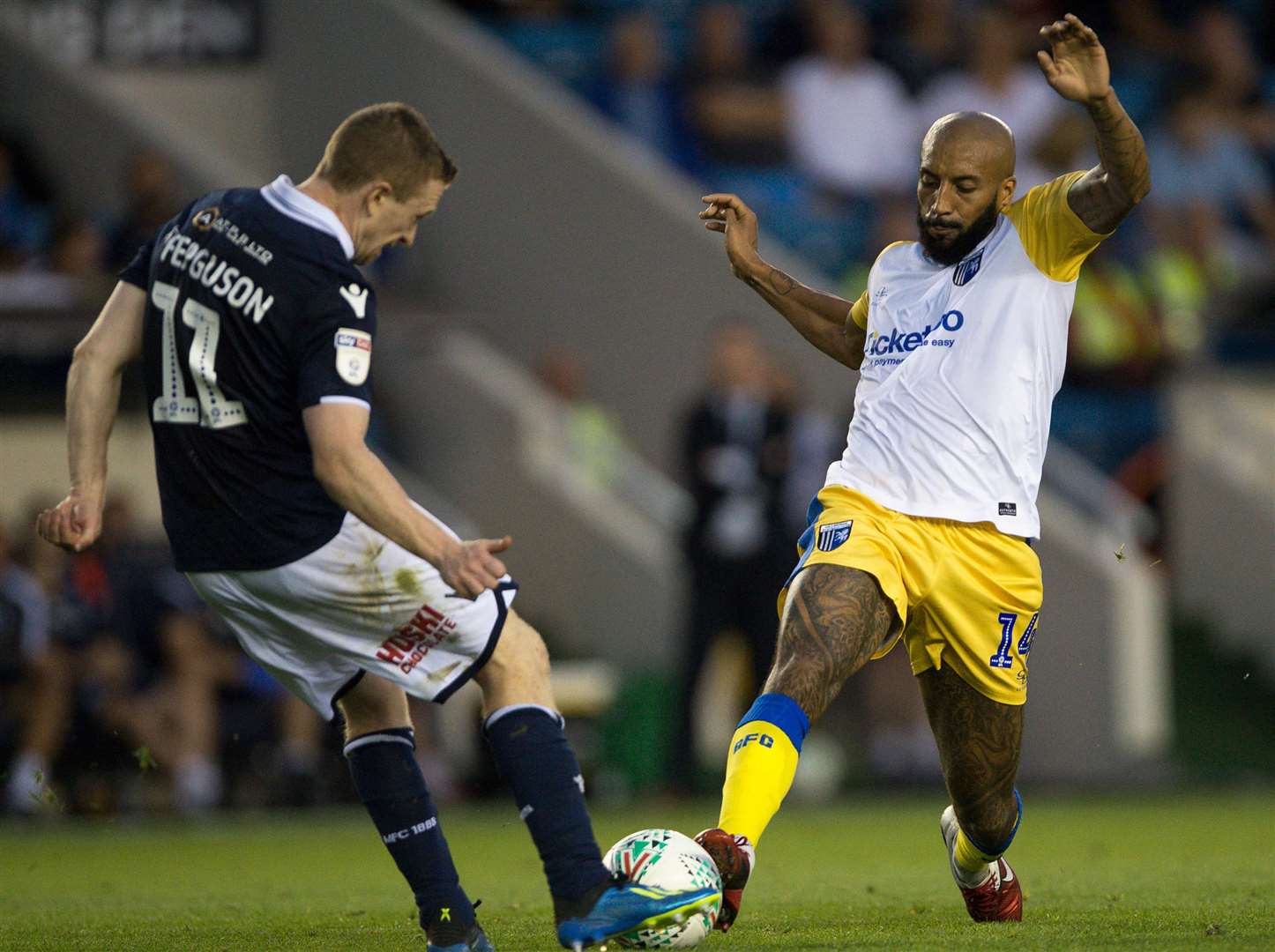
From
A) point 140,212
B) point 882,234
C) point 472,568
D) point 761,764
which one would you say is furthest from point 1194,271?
point 472,568

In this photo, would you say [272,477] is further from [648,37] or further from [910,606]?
[648,37]

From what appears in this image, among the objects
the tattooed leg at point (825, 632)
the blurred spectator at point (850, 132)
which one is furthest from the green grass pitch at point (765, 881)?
the blurred spectator at point (850, 132)

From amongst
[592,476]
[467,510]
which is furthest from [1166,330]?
[467,510]

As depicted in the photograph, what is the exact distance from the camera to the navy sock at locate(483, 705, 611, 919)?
5.23 metres

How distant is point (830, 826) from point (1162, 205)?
719cm

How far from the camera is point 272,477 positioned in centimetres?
536

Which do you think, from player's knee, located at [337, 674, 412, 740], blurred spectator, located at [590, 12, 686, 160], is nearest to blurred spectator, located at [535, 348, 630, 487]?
blurred spectator, located at [590, 12, 686, 160]

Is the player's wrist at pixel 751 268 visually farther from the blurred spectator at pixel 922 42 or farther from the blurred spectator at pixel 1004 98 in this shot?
the blurred spectator at pixel 922 42

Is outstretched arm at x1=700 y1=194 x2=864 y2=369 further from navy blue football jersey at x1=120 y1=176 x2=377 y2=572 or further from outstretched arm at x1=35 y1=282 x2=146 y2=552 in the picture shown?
outstretched arm at x1=35 y1=282 x2=146 y2=552

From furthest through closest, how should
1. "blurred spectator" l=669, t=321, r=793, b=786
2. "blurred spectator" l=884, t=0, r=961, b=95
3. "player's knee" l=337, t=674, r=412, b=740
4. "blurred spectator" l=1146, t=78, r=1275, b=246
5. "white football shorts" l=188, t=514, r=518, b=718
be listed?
1. "blurred spectator" l=884, t=0, r=961, b=95
2. "blurred spectator" l=1146, t=78, r=1275, b=246
3. "blurred spectator" l=669, t=321, r=793, b=786
4. "player's knee" l=337, t=674, r=412, b=740
5. "white football shorts" l=188, t=514, r=518, b=718

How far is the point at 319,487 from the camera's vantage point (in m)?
5.41

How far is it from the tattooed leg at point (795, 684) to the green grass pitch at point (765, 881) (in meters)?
0.41

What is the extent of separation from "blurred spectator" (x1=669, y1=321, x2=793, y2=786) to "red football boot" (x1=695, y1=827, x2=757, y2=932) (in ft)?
23.7

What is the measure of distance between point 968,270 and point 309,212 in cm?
Result: 204
